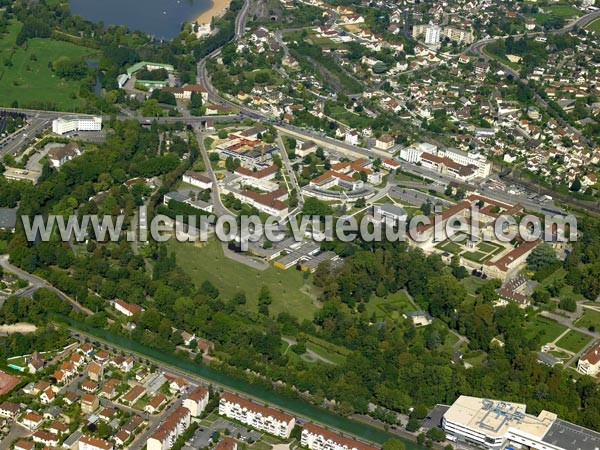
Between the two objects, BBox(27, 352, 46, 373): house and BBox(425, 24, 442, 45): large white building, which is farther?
BBox(425, 24, 442, 45): large white building

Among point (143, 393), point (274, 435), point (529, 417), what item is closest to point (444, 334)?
point (529, 417)

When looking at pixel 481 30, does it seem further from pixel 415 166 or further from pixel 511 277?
pixel 511 277

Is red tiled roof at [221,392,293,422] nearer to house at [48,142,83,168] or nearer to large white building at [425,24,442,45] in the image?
house at [48,142,83,168]

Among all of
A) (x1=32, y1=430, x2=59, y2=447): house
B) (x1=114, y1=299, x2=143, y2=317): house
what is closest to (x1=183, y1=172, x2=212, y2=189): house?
(x1=114, y1=299, x2=143, y2=317): house

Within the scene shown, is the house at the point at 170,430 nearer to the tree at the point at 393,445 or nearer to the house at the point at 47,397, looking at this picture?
the house at the point at 47,397

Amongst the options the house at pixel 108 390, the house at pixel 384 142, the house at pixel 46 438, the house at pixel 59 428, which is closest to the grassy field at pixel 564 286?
the house at pixel 384 142

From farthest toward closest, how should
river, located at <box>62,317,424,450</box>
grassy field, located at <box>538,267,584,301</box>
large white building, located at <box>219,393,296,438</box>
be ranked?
grassy field, located at <box>538,267,584,301</box>
river, located at <box>62,317,424,450</box>
large white building, located at <box>219,393,296,438</box>

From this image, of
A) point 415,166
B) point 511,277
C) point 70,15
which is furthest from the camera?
point 70,15
